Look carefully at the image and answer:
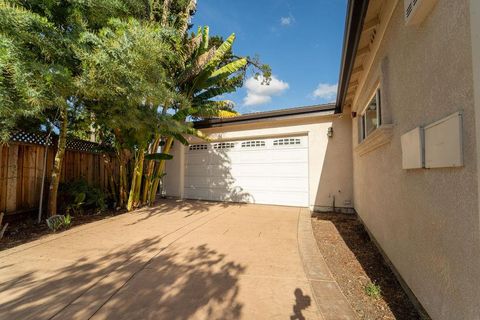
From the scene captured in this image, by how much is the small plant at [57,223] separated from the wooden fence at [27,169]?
4.04ft

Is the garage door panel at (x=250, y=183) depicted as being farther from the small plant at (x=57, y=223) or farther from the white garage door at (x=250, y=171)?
the small plant at (x=57, y=223)

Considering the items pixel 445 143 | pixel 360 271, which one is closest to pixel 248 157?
pixel 360 271

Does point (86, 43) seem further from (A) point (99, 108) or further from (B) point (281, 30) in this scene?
(B) point (281, 30)

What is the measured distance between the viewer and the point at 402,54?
2707 millimetres

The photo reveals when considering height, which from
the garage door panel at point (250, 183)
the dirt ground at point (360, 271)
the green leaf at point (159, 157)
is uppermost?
the green leaf at point (159, 157)

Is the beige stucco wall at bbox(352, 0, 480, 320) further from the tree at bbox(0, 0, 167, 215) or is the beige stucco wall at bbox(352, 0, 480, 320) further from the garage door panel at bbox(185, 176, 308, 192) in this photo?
the tree at bbox(0, 0, 167, 215)

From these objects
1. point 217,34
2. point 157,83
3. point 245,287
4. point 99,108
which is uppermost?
point 217,34

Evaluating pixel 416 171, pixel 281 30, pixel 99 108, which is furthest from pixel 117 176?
pixel 281 30

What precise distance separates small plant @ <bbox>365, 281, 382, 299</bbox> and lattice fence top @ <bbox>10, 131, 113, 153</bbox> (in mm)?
7647

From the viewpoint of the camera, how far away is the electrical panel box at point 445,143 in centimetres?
155

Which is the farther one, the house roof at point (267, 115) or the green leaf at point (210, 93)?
the green leaf at point (210, 93)

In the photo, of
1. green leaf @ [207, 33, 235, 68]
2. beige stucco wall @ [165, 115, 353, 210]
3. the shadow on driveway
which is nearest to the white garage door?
beige stucco wall @ [165, 115, 353, 210]

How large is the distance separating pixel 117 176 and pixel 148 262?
5619 millimetres

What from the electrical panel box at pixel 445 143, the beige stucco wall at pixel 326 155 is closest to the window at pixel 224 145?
the beige stucco wall at pixel 326 155
